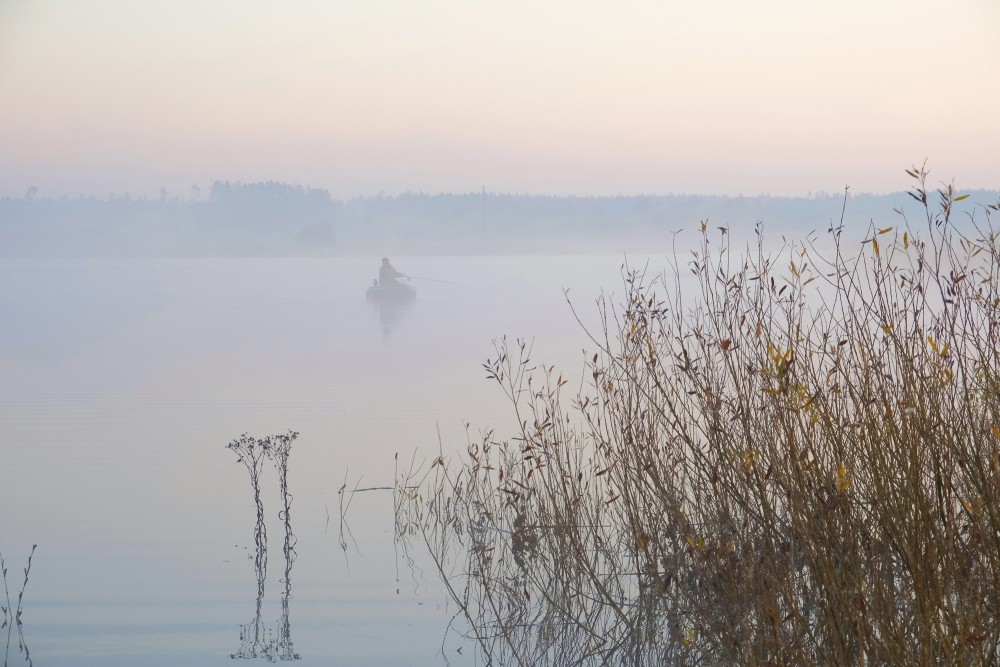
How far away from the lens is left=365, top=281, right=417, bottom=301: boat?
41750mm

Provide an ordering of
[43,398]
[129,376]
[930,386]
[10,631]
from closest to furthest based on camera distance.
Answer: [930,386] < [10,631] < [43,398] < [129,376]

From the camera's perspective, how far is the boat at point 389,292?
41750mm

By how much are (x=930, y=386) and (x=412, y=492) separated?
464 cm

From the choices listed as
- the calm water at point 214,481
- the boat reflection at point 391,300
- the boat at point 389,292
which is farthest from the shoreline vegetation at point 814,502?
the boat at point 389,292

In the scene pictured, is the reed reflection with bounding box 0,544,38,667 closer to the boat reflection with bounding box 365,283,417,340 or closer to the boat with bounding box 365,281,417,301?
the boat reflection with bounding box 365,283,417,340

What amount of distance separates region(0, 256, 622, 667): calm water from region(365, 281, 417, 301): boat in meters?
14.6

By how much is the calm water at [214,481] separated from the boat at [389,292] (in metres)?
14.6

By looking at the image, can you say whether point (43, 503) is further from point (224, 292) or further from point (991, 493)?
point (224, 292)

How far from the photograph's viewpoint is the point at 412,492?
7074mm

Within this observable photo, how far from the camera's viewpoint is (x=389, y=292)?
4209 centimetres

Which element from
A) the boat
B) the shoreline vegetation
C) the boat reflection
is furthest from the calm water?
the boat

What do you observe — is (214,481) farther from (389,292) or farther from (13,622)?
(389,292)

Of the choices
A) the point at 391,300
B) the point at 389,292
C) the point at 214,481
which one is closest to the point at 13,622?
the point at 214,481

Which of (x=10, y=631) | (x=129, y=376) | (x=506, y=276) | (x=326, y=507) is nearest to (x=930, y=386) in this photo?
(x=10, y=631)
